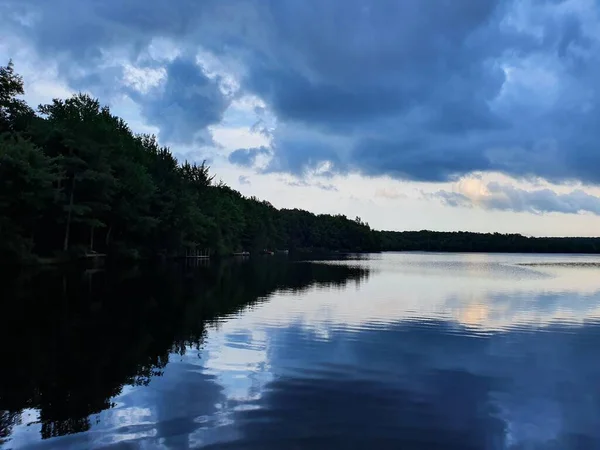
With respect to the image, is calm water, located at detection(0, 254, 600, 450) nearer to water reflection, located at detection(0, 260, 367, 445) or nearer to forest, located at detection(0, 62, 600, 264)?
water reflection, located at detection(0, 260, 367, 445)

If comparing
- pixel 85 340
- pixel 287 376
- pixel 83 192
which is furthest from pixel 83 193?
pixel 287 376

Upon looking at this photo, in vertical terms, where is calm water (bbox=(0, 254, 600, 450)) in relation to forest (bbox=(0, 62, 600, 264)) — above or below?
below

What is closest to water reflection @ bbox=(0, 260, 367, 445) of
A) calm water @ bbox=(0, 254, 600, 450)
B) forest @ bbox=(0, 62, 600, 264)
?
calm water @ bbox=(0, 254, 600, 450)

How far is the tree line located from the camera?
42.7 metres

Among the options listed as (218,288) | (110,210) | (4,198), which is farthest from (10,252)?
(218,288)

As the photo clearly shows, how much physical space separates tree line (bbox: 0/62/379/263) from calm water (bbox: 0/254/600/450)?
63.1ft

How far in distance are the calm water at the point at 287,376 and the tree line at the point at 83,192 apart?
19.2 meters

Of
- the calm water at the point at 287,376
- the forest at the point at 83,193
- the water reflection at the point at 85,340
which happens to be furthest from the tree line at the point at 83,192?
the calm water at the point at 287,376

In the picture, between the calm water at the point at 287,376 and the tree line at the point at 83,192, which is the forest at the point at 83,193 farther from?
the calm water at the point at 287,376

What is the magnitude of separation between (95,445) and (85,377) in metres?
4.17

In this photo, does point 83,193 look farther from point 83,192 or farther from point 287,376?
point 287,376

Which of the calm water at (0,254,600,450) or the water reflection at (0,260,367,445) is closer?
the calm water at (0,254,600,450)

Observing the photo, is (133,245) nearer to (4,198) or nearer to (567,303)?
(4,198)

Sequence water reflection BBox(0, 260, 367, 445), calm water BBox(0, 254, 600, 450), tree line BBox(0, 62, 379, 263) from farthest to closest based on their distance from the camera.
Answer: tree line BBox(0, 62, 379, 263) → water reflection BBox(0, 260, 367, 445) → calm water BBox(0, 254, 600, 450)
